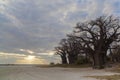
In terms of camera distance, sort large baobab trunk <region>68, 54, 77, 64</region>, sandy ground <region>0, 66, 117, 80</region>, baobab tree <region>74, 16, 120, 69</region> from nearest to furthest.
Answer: sandy ground <region>0, 66, 117, 80</region>
baobab tree <region>74, 16, 120, 69</region>
large baobab trunk <region>68, 54, 77, 64</region>

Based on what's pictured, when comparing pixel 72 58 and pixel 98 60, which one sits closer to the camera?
pixel 98 60

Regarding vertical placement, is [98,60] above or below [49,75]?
above

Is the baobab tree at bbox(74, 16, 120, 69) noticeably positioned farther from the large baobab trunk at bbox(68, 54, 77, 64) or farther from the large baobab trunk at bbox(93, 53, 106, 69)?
the large baobab trunk at bbox(68, 54, 77, 64)

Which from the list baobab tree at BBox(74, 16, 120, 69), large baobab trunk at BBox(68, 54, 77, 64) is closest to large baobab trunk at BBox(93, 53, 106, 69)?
baobab tree at BBox(74, 16, 120, 69)

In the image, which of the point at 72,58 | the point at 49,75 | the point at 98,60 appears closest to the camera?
the point at 49,75

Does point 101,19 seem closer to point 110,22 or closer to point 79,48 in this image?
point 110,22

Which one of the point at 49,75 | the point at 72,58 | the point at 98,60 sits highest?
the point at 72,58

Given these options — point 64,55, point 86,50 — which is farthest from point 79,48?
point 64,55

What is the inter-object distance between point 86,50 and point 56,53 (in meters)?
47.7


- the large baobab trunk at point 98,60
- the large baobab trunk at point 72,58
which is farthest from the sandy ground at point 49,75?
the large baobab trunk at point 72,58

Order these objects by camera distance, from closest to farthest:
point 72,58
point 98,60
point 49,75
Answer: point 49,75 → point 98,60 → point 72,58

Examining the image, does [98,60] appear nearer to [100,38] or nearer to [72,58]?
[100,38]

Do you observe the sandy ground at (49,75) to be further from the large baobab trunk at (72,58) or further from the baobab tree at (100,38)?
the large baobab trunk at (72,58)

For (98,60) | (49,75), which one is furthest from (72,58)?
(49,75)
